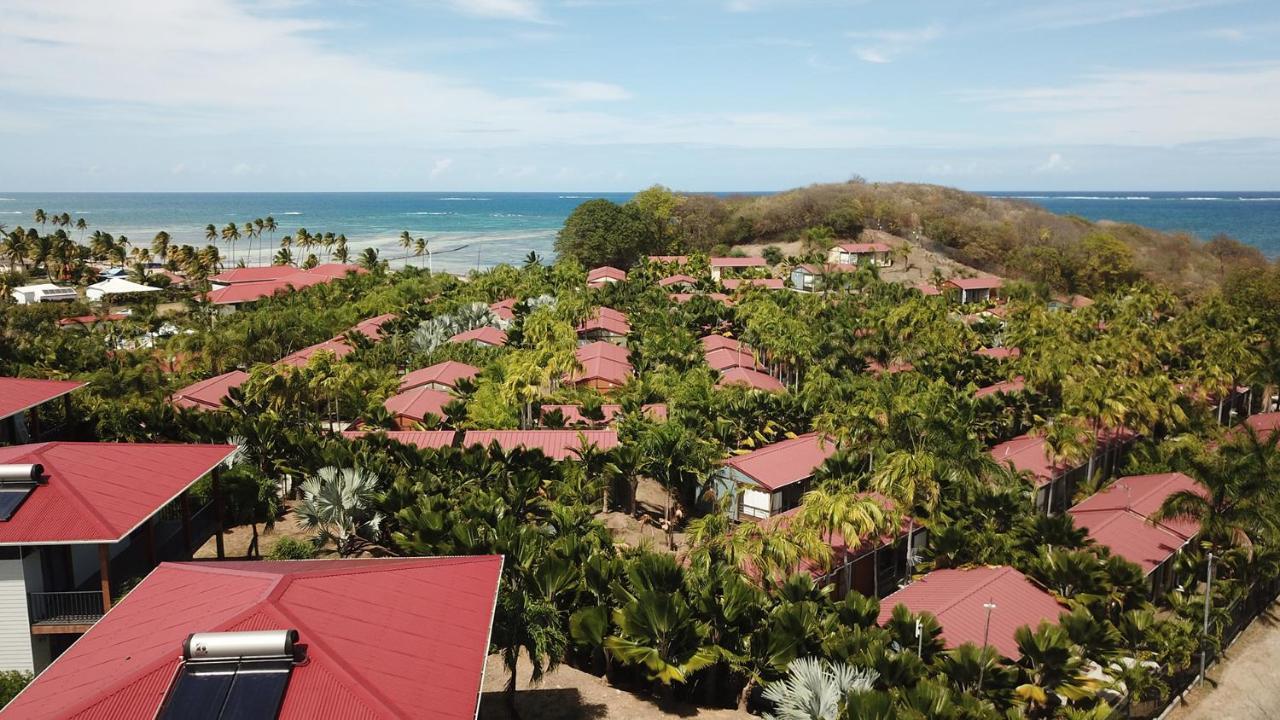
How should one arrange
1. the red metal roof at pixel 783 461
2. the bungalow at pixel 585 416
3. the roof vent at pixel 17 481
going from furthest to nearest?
the bungalow at pixel 585 416
the red metal roof at pixel 783 461
the roof vent at pixel 17 481

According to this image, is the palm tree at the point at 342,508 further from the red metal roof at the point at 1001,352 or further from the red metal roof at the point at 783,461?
the red metal roof at the point at 1001,352

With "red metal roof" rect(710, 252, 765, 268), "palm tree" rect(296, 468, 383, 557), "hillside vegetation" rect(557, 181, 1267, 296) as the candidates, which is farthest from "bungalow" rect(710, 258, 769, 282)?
"palm tree" rect(296, 468, 383, 557)

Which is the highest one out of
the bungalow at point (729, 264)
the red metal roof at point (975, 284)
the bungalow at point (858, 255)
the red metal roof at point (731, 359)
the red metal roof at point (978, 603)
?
the bungalow at point (858, 255)

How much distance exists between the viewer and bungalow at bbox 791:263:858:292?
71.4 metres

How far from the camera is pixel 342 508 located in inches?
822

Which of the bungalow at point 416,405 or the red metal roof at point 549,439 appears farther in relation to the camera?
the bungalow at point 416,405

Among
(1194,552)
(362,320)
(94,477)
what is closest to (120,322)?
(362,320)

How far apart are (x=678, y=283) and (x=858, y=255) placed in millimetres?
21099

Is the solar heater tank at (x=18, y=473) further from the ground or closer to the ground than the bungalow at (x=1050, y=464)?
further from the ground

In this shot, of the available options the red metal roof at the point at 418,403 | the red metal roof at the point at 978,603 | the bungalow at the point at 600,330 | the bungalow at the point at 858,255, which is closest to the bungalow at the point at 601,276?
the bungalow at the point at 600,330

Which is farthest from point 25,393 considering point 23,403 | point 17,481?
point 17,481

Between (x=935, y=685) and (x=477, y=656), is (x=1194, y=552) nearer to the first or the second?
(x=935, y=685)

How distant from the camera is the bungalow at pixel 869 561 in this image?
71.7 feet

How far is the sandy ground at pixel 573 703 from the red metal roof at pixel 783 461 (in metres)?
10.5
